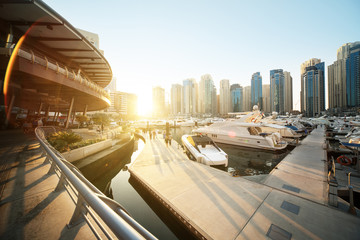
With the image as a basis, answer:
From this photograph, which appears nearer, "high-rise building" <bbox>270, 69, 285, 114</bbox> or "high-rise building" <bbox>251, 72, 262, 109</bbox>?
"high-rise building" <bbox>270, 69, 285, 114</bbox>

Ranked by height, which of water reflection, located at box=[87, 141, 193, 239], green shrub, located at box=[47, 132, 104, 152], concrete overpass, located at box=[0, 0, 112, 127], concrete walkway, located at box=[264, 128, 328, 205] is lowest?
water reflection, located at box=[87, 141, 193, 239]

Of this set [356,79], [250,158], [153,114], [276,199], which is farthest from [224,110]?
[276,199]

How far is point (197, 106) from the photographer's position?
154 meters

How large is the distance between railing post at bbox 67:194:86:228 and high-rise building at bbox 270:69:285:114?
525 feet

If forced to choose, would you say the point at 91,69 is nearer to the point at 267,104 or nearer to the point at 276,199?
the point at 276,199

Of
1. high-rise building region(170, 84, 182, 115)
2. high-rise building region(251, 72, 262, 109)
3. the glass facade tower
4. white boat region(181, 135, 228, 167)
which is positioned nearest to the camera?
white boat region(181, 135, 228, 167)

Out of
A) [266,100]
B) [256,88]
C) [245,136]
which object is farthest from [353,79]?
[245,136]

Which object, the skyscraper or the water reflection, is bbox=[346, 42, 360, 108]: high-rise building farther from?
the water reflection

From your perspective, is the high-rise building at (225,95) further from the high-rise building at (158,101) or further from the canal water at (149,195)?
the canal water at (149,195)

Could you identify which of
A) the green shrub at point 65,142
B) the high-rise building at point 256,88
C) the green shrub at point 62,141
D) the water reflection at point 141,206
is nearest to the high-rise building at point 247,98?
the high-rise building at point 256,88

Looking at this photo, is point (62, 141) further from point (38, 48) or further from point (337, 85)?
point (337, 85)

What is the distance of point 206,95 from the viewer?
147 meters

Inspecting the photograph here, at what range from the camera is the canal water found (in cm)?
528

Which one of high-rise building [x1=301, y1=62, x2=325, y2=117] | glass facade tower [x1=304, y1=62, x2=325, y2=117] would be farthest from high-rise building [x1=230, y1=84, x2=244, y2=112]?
glass facade tower [x1=304, y1=62, x2=325, y2=117]
